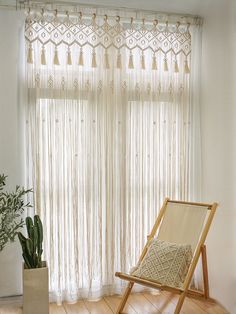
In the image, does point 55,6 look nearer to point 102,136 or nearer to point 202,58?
point 102,136

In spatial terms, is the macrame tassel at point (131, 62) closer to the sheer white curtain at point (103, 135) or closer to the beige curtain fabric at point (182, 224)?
the sheer white curtain at point (103, 135)

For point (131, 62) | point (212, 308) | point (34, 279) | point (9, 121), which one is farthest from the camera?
point (131, 62)

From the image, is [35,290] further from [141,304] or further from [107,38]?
[107,38]

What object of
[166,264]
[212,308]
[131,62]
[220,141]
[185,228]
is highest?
[131,62]

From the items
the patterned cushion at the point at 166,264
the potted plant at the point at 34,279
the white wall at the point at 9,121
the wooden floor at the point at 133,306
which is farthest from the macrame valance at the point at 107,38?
the wooden floor at the point at 133,306

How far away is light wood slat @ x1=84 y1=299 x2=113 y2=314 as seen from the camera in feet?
10.5

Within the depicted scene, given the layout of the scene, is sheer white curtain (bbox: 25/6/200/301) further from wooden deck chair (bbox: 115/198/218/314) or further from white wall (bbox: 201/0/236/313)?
wooden deck chair (bbox: 115/198/218/314)

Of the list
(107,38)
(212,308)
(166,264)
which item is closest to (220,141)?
(166,264)

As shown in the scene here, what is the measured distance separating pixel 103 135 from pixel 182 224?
101 cm

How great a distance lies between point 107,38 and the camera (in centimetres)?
337

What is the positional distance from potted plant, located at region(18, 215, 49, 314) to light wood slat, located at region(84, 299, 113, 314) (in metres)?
0.45

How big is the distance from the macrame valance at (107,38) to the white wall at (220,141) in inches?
11.1

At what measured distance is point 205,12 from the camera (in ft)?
11.6

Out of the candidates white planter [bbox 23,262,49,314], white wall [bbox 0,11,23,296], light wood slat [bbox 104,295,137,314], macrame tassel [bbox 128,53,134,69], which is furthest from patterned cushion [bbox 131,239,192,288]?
macrame tassel [bbox 128,53,134,69]
